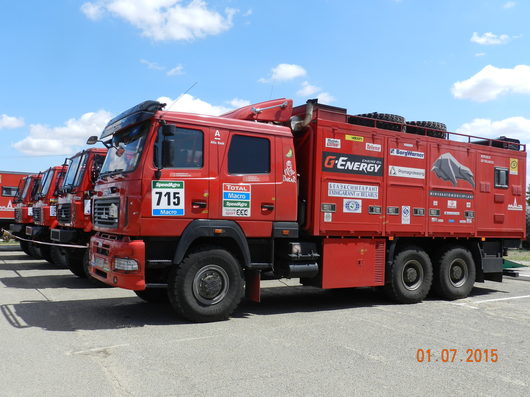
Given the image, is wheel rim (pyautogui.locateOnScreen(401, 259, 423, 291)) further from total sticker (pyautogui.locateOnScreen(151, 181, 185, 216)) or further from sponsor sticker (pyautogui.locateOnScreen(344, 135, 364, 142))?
total sticker (pyautogui.locateOnScreen(151, 181, 185, 216))

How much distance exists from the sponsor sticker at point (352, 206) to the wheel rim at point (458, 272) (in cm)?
256

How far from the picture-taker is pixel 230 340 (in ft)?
19.1

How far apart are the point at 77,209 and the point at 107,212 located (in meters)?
3.55

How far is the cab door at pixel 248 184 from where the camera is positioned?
271 inches

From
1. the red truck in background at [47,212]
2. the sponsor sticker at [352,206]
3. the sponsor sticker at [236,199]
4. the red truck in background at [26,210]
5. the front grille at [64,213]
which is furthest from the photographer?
the red truck in background at [26,210]

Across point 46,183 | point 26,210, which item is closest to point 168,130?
point 46,183

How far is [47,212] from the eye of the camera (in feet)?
40.4

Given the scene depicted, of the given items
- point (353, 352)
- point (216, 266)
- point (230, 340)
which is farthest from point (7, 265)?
point (353, 352)

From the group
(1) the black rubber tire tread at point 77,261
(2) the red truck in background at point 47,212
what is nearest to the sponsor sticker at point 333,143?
(1) the black rubber tire tread at point 77,261

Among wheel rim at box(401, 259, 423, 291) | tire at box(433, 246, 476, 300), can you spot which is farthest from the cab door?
tire at box(433, 246, 476, 300)

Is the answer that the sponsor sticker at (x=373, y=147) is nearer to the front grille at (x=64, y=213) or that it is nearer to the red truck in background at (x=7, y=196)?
the front grille at (x=64, y=213)

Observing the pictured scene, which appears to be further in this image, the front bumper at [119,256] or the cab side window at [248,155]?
the cab side window at [248,155]

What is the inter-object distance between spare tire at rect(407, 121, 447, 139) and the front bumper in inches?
217

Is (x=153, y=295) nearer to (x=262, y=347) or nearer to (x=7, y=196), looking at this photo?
(x=262, y=347)
